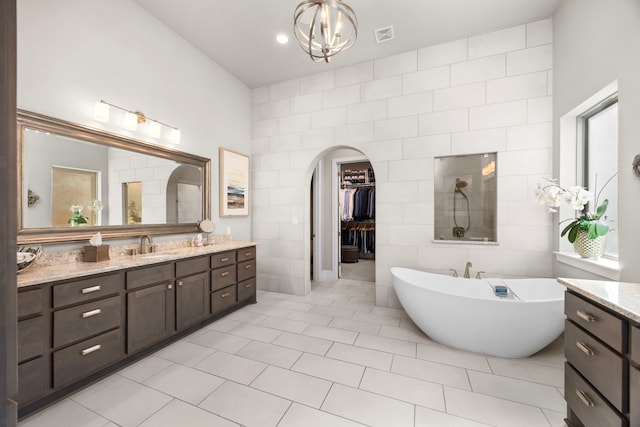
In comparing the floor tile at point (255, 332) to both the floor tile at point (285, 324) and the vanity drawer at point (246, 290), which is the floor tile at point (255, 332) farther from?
the vanity drawer at point (246, 290)

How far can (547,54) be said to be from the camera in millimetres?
2820

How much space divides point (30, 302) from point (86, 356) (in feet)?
1.81

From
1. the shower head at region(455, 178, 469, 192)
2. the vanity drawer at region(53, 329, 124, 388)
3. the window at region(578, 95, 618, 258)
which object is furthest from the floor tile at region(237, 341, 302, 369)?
the window at region(578, 95, 618, 258)

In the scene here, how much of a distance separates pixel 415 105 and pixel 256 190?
2.65 meters

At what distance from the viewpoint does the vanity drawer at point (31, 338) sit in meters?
1.52

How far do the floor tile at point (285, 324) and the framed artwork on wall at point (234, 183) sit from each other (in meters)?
1.62

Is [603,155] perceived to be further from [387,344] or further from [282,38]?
[282,38]

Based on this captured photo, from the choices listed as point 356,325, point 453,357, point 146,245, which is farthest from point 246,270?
point 453,357

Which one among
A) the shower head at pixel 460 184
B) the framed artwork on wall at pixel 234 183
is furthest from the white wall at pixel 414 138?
the shower head at pixel 460 184

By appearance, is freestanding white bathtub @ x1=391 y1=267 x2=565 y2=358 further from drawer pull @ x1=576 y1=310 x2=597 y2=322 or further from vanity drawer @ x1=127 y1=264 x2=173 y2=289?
vanity drawer @ x1=127 y1=264 x2=173 y2=289

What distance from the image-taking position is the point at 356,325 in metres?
2.95

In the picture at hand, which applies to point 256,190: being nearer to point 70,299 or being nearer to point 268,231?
point 268,231

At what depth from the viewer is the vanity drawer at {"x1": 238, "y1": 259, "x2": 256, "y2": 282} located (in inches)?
133

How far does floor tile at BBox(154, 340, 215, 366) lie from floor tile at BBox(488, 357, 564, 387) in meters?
2.42
